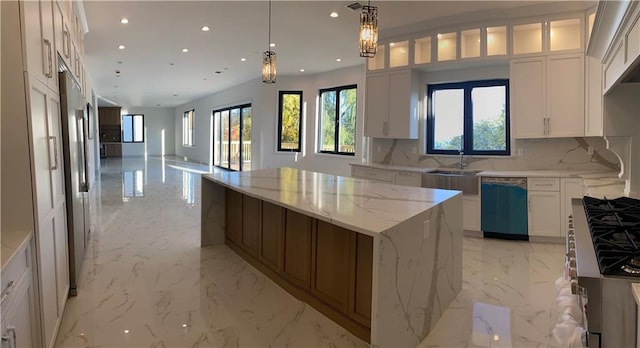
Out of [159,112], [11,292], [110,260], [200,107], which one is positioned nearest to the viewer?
[11,292]

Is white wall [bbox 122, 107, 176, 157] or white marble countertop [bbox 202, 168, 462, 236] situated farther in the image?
white wall [bbox 122, 107, 176, 157]

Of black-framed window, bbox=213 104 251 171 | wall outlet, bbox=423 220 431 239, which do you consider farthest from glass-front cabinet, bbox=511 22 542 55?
black-framed window, bbox=213 104 251 171

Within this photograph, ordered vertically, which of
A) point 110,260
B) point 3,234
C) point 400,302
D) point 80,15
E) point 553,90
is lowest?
point 110,260

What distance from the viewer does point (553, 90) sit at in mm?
4883

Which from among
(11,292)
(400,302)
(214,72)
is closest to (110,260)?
(11,292)

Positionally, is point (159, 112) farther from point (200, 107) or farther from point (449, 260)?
point (449, 260)

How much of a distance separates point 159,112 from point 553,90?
21.1 m

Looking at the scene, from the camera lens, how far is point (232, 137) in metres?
13.6

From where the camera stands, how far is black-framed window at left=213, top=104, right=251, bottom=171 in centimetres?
1239

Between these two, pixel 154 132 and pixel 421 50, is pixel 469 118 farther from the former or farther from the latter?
pixel 154 132

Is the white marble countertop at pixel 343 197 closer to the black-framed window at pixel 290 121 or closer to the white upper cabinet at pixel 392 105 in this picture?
the white upper cabinet at pixel 392 105

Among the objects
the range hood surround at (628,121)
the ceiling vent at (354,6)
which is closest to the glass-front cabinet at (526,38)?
the ceiling vent at (354,6)

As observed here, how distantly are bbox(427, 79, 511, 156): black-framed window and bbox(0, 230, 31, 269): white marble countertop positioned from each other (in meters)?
5.33

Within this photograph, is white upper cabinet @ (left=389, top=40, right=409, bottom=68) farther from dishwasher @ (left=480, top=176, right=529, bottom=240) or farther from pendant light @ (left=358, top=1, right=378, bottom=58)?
pendant light @ (left=358, top=1, right=378, bottom=58)
